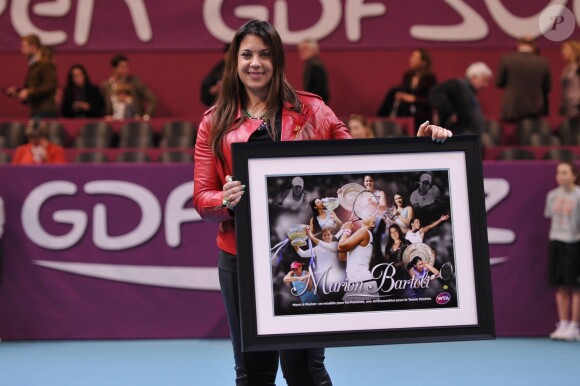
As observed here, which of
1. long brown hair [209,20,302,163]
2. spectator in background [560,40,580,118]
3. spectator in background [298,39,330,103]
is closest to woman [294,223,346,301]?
long brown hair [209,20,302,163]

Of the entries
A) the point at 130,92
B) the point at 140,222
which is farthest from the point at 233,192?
the point at 130,92

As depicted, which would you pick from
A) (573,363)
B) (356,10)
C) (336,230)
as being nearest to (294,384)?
(336,230)

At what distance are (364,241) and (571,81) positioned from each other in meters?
8.65

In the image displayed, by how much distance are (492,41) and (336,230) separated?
10.2 m

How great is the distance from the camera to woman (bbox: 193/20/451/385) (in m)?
3.12

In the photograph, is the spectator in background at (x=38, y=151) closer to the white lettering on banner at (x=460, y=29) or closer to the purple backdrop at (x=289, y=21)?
the purple backdrop at (x=289, y=21)

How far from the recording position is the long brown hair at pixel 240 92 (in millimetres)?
3117

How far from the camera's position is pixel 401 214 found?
2961 mm

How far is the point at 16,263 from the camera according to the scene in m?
7.43

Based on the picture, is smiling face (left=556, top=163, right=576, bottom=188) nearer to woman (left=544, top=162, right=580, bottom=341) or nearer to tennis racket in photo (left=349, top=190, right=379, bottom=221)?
woman (left=544, top=162, right=580, bottom=341)

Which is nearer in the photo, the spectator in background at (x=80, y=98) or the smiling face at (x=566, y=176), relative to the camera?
the smiling face at (x=566, y=176)

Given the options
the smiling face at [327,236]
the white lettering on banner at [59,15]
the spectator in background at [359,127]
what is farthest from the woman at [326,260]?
the white lettering on banner at [59,15]

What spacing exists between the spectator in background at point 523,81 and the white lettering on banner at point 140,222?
17.3ft

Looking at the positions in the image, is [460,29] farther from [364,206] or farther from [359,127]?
[364,206]
